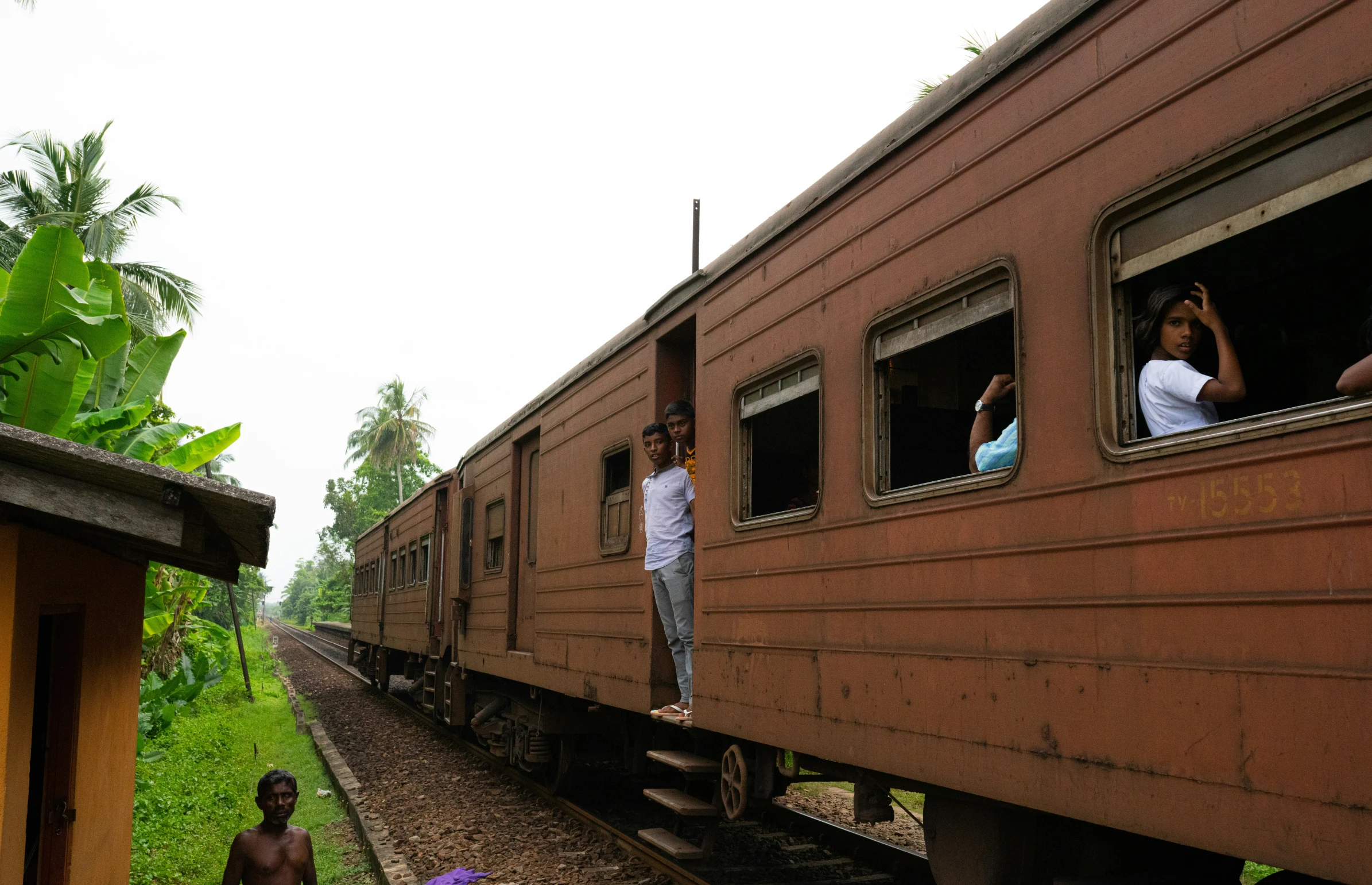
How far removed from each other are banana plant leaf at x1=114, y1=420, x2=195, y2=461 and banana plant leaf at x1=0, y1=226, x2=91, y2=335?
895mm

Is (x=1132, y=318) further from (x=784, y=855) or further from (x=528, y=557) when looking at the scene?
(x=528, y=557)

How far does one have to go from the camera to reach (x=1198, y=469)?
106 inches

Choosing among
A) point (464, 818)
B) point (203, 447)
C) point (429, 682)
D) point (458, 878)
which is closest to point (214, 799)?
point (464, 818)

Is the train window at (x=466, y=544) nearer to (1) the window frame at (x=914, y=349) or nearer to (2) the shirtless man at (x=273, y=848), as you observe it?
(2) the shirtless man at (x=273, y=848)

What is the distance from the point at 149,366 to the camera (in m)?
5.96

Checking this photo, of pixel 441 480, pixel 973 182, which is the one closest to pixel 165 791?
pixel 441 480

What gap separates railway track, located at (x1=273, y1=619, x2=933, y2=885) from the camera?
5.96 meters

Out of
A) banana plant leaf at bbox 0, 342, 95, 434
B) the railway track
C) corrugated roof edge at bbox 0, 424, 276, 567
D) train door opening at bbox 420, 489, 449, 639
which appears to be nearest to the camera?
corrugated roof edge at bbox 0, 424, 276, 567

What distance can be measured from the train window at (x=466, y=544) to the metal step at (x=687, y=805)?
5.98 m

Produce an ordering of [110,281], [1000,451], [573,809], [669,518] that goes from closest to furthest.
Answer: [1000,451] → [110,281] → [669,518] → [573,809]

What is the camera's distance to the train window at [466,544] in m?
11.4

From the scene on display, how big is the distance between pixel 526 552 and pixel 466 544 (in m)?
2.38

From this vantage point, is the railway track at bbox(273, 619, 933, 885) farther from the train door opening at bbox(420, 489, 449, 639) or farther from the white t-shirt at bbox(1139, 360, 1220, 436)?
the train door opening at bbox(420, 489, 449, 639)

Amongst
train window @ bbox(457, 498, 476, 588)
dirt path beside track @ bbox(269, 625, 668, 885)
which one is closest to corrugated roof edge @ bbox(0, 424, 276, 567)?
dirt path beside track @ bbox(269, 625, 668, 885)
